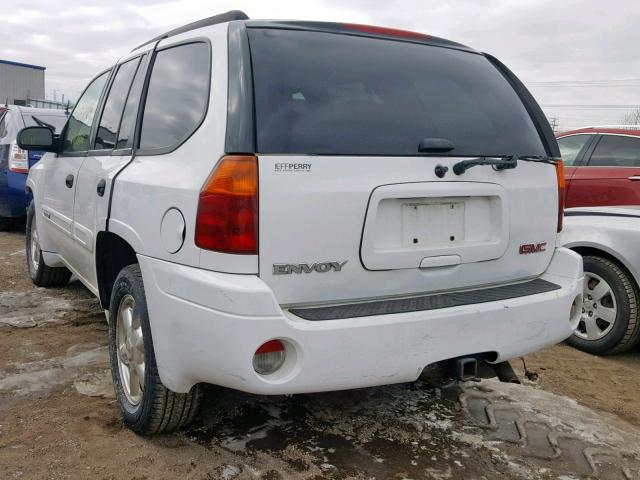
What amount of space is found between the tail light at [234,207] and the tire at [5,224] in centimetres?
746

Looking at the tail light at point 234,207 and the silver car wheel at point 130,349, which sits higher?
the tail light at point 234,207

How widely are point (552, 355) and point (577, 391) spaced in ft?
2.06

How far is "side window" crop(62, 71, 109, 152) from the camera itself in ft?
12.6

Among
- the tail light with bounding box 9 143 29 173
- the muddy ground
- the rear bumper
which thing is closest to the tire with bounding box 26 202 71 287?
the muddy ground

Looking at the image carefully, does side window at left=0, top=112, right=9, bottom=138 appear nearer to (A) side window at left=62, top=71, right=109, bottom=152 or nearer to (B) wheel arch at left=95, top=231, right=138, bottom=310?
(A) side window at left=62, top=71, right=109, bottom=152

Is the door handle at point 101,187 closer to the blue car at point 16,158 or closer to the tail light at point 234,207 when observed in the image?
the tail light at point 234,207

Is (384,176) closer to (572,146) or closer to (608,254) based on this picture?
(608,254)

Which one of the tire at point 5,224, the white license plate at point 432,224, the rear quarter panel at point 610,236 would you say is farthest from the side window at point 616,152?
the tire at point 5,224

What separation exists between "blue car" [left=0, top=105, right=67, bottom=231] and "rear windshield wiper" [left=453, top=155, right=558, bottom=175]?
626cm

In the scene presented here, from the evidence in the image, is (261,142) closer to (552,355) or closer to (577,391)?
(577,391)

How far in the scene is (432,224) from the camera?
248 cm

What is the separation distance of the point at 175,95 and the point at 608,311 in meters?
3.17

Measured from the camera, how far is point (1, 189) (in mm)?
7770

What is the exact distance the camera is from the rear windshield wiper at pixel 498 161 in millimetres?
2484
